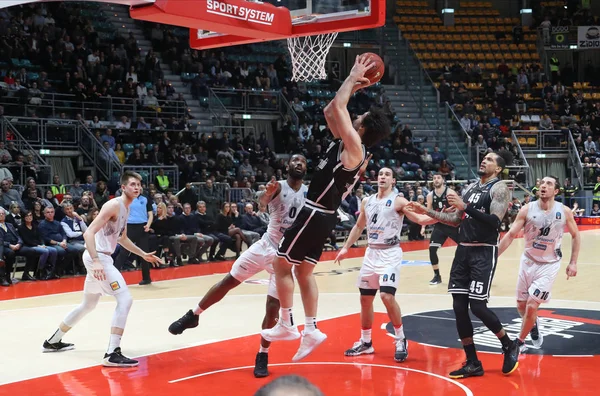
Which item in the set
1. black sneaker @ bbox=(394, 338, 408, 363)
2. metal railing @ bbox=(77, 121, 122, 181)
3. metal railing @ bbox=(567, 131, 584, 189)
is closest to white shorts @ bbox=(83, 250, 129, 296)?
black sneaker @ bbox=(394, 338, 408, 363)

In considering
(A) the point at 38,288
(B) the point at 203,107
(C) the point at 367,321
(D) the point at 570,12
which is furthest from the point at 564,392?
(D) the point at 570,12

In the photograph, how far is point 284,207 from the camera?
6.89 m

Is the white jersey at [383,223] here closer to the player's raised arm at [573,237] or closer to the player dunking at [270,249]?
the player dunking at [270,249]

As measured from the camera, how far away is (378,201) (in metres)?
7.63

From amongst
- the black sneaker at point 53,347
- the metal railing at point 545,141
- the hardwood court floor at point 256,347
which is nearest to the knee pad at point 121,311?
the hardwood court floor at point 256,347

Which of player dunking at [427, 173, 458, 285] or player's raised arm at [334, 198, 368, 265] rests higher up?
player's raised arm at [334, 198, 368, 265]

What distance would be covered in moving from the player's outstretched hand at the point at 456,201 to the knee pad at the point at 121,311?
118 inches

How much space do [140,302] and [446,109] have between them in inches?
709

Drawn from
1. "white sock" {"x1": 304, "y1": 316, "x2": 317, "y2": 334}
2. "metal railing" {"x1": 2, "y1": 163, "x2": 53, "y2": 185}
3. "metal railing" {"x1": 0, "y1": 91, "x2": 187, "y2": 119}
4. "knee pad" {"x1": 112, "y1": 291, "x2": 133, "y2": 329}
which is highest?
"metal railing" {"x1": 0, "y1": 91, "x2": 187, "y2": 119}

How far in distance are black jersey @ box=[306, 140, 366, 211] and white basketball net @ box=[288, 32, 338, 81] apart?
13.8ft

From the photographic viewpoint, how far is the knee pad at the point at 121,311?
22.3 ft

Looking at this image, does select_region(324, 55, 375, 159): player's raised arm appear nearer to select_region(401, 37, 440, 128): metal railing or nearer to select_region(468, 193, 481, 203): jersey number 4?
select_region(468, 193, 481, 203): jersey number 4

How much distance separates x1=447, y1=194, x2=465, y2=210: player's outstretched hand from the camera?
6.15 meters

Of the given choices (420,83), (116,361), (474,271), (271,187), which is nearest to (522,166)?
(420,83)
